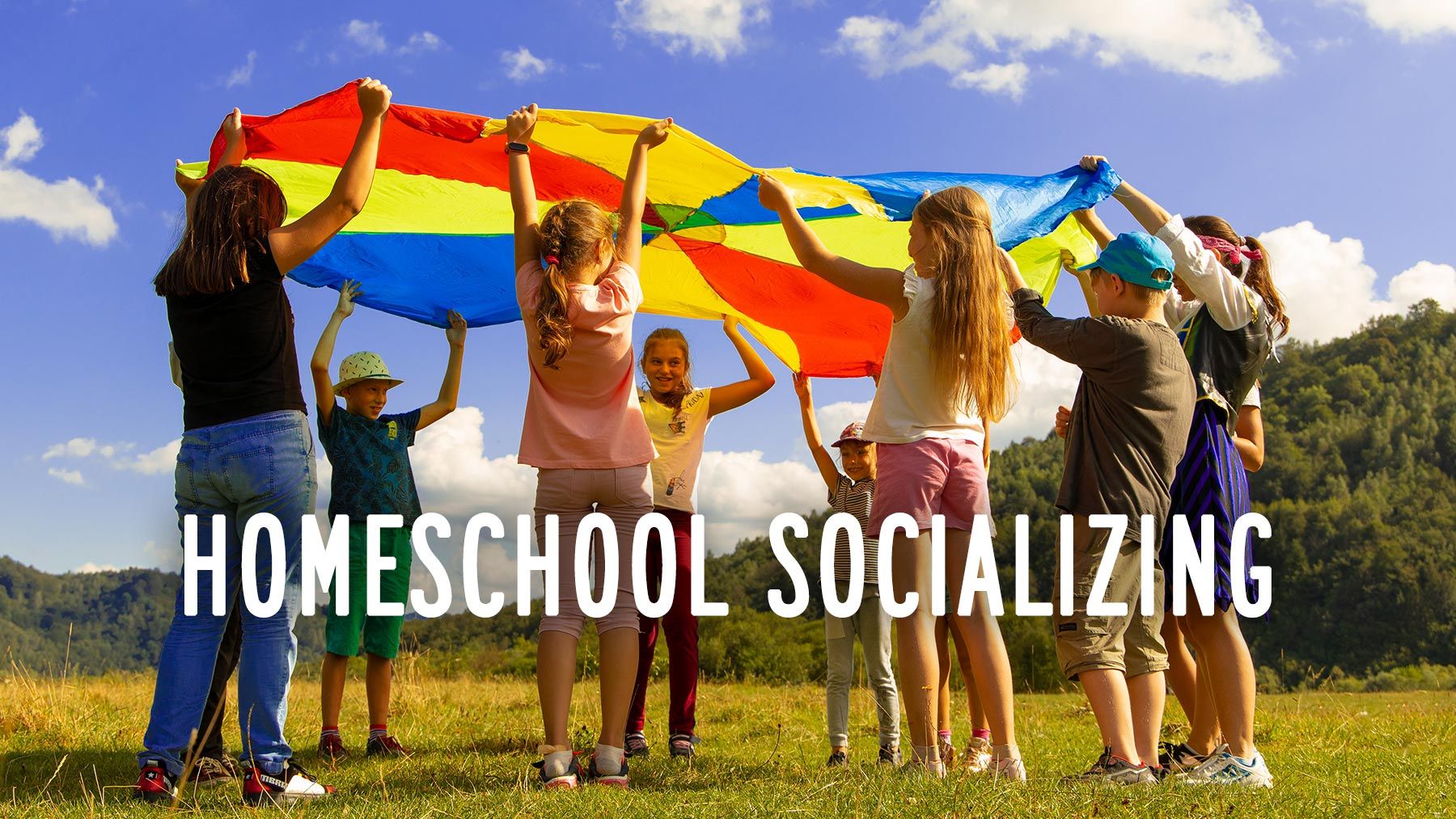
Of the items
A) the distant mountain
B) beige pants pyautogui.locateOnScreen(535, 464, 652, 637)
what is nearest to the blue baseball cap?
beige pants pyautogui.locateOnScreen(535, 464, 652, 637)

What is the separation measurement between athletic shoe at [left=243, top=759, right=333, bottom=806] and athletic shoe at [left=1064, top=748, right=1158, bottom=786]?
6.92 feet

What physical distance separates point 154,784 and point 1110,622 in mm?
2737

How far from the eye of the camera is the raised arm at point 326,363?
14.2 ft

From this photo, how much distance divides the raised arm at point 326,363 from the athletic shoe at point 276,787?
5.75ft

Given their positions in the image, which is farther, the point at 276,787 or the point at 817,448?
the point at 817,448

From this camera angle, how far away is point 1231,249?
3703 mm

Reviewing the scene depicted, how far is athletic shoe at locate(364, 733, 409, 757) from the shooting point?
4242mm

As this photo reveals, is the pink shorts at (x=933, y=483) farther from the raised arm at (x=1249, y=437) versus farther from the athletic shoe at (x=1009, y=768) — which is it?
the raised arm at (x=1249, y=437)

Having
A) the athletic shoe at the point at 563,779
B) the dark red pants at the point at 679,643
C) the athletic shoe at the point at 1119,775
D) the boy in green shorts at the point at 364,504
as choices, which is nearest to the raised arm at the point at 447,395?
the boy in green shorts at the point at 364,504

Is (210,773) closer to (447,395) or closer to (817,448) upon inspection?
(447,395)

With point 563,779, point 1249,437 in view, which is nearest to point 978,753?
point 1249,437

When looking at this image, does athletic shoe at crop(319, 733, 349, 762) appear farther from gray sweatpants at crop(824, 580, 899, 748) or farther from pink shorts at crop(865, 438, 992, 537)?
pink shorts at crop(865, 438, 992, 537)

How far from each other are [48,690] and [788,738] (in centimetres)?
411

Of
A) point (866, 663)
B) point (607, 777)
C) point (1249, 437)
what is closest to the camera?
point (607, 777)
